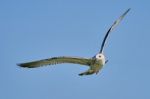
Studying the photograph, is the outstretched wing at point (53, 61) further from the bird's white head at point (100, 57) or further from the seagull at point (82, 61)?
the bird's white head at point (100, 57)

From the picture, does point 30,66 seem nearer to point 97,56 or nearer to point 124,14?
point 97,56

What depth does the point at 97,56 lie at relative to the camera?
24.1m

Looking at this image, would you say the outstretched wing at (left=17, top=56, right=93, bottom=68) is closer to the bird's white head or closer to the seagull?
the seagull

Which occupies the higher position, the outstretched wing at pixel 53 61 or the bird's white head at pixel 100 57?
the bird's white head at pixel 100 57

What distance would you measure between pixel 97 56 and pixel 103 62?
614 millimetres

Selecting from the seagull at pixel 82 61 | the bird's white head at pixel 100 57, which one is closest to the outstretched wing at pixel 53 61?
the seagull at pixel 82 61

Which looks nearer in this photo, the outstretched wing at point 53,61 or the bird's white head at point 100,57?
the bird's white head at point 100,57

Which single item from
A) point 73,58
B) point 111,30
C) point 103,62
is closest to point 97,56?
point 103,62

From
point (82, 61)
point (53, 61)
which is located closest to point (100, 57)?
point (82, 61)

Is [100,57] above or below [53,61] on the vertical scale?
above

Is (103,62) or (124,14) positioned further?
(124,14)

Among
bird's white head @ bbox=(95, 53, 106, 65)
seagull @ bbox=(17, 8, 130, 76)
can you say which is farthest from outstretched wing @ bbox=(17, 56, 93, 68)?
bird's white head @ bbox=(95, 53, 106, 65)

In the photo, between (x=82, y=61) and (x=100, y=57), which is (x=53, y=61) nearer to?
(x=82, y=61)

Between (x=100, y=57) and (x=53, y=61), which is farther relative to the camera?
(x=53, y=61)
